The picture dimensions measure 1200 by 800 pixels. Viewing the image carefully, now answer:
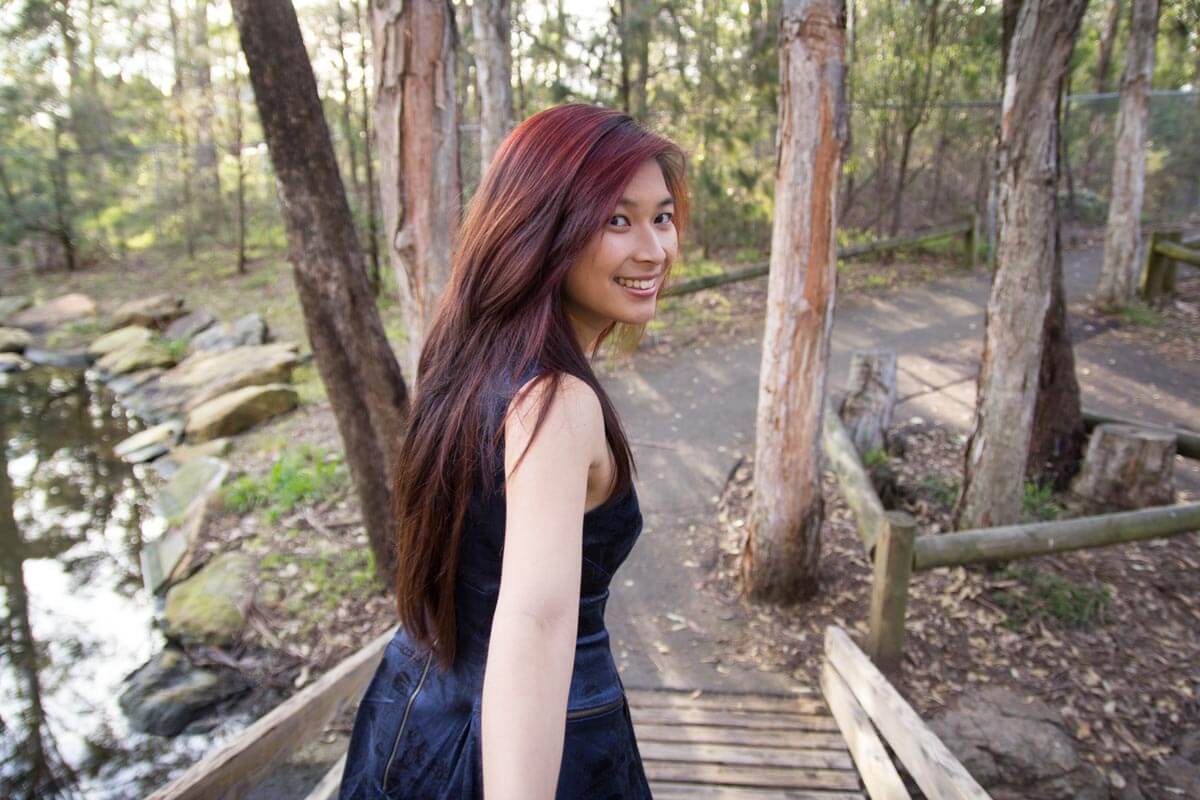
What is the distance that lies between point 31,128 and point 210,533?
14.3 m

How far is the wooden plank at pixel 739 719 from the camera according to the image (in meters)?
3.11

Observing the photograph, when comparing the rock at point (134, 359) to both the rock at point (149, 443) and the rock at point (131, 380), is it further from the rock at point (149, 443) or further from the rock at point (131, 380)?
the rock at point (149, 443)

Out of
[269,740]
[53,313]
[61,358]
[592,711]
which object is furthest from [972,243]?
[53,313]

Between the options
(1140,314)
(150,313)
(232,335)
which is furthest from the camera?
(150,313)

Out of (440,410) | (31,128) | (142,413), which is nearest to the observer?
(440,410)

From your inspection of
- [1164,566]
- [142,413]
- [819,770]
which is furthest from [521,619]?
[142,413]

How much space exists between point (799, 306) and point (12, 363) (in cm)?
1233

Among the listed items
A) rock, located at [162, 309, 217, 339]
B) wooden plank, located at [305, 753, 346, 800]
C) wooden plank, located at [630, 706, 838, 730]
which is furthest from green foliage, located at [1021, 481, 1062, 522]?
rock, located at [162, 309, 217, 339]

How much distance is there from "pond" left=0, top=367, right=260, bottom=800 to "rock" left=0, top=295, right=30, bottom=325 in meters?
4.91

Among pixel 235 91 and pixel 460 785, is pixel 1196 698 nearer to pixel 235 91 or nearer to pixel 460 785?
pixel 460 785

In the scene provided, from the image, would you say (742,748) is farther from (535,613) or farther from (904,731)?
(535,613)

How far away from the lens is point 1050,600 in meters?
4.09

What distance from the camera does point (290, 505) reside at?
231 inches

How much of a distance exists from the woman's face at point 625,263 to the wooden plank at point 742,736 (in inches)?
87.3
